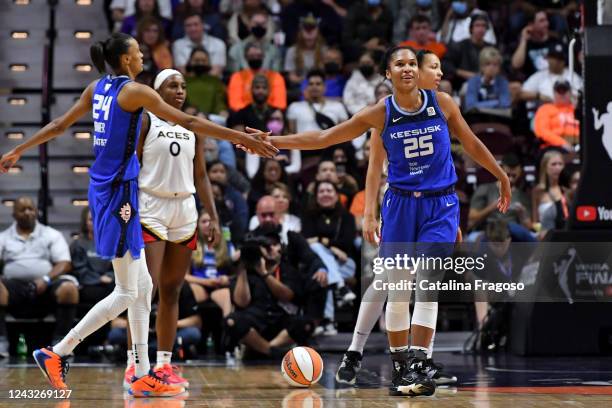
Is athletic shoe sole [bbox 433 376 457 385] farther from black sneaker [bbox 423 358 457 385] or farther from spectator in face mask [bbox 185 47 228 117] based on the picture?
spectator in face mask [bbox 185 47 228 117]

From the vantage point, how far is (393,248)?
706cm

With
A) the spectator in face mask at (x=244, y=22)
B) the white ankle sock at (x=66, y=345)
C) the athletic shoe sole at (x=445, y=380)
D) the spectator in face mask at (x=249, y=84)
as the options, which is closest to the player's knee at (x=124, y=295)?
the white ankle sock at (x=66, y=345)

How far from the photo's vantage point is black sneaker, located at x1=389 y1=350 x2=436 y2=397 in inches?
270

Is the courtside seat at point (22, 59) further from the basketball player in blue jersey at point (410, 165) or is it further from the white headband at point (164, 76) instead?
the basketball player in blue jersey at point (410, 165)

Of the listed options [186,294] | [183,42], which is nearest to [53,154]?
[183,42]

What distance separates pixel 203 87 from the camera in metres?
13.7

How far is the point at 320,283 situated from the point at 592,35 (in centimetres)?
320

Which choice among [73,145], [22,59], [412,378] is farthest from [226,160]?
[412,378]

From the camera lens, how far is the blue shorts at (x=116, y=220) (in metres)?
6.85

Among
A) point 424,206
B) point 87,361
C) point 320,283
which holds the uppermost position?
point 424,206

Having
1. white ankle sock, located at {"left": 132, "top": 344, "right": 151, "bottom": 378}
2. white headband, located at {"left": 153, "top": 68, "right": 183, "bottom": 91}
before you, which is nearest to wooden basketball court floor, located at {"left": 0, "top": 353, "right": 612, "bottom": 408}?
white ankle sock, located at {"left": 132, "top": 344, "right": 151, "bottom": 378}

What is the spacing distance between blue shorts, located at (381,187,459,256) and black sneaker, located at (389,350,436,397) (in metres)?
0.65

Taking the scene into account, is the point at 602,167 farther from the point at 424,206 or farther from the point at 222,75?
the point at 222,75

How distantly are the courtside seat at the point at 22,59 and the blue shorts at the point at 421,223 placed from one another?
8465 millimetres
